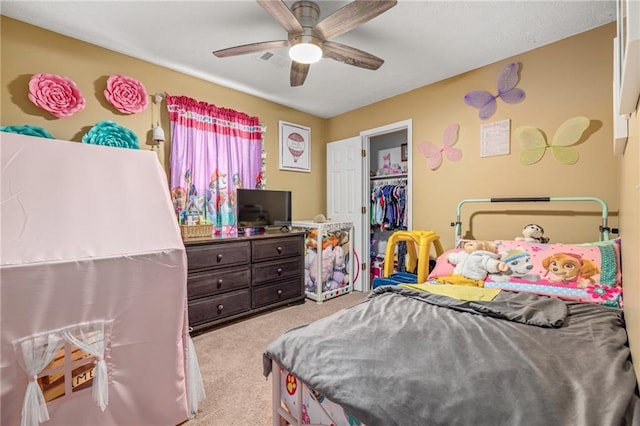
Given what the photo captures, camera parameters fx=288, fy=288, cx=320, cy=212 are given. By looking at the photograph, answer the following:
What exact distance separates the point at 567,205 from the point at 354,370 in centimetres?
254

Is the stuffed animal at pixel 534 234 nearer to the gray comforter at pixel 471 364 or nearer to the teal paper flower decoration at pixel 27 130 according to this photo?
the gray comforter at pixel 471 364

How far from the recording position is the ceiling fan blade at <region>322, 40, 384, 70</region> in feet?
6.78

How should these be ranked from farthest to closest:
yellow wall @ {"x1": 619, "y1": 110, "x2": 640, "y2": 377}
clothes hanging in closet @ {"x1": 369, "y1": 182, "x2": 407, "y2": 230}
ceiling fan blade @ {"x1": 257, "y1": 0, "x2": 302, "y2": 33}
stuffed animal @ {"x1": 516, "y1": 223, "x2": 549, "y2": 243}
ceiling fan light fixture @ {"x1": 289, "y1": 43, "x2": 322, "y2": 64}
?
clothes hanging in closet @ {"x1": 369, "y1": 182, "x2": 407, "y2": 230} < stuffed animal @ {"x1": 516, "y1": 223, "x2": 549, "y2": 243} < ceiling fan light fixture @ {"x1": 289, "y1": 43, "x2": 322, "y2": 64} < ceiling fan blade @ {"x1": 257, "y1": 0, "x2": 302, "y2": 33} < yellow wall @ {"x1": 619, "y1": 110, "x2": 640, "y2": 377}

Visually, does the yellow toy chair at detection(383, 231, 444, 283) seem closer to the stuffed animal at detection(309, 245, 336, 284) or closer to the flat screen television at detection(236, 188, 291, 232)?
the stuffed animal at detection(309, 245, 336, 284)

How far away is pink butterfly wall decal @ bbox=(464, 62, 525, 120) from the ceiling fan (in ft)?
4.23

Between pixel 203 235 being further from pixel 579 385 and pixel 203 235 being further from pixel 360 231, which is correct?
pixel 579 385

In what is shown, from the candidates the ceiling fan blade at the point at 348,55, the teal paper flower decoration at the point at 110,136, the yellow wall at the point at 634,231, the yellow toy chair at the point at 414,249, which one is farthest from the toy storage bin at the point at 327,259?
the yellow wall at the point at 634,231

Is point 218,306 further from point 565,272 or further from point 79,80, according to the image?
point 565,272

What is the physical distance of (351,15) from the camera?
172cm

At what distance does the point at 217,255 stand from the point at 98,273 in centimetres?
146

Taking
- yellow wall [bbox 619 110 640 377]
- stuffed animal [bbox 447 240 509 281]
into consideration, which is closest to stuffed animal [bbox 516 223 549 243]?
stuffed animal [bbox 447 240 509 281]

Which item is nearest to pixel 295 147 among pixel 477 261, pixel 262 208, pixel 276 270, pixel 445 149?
pixel 262 208

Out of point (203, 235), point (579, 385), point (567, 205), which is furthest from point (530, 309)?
point (203, 235)

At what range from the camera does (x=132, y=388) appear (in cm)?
134
